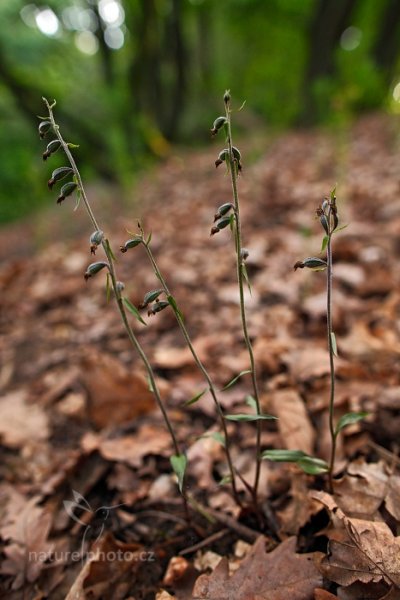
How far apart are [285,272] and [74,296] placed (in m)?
1.67

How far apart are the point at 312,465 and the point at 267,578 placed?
0.32 m

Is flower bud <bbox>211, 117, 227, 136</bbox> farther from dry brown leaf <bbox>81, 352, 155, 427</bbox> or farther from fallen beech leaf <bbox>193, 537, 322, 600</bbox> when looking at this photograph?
dry brown leaf <bbox>81, 352, 155, 427</bbox>

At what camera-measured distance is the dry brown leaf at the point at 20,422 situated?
6.18 ft

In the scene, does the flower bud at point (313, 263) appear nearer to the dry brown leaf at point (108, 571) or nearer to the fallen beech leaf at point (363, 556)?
the fallen beech leaf at point (363, 556)

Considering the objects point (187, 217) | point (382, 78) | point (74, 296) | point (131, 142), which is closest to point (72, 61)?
point (131, 142)

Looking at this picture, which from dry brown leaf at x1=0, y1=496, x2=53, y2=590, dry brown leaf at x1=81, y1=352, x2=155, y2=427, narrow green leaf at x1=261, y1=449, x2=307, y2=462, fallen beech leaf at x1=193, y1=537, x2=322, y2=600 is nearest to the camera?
fallen beech leaf at x1=193, y1=537, x2=322, y2=600

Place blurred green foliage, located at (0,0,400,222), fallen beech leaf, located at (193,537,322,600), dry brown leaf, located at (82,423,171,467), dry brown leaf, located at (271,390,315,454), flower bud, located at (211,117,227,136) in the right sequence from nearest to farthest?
flower bud, located at (211,117,227,136), fallen beech leaf, located at (193,537,322,600), dry brown leaf, located at (271,390,315,454), dry brown leaf, located at (82,423,171,467), blurred green foliage, located at (0,0,400,222)

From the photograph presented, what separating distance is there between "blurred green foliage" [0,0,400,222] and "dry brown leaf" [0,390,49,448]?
3437mm

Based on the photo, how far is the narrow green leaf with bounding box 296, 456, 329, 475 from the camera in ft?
3.81

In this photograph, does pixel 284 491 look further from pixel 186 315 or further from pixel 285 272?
pixel 285 272

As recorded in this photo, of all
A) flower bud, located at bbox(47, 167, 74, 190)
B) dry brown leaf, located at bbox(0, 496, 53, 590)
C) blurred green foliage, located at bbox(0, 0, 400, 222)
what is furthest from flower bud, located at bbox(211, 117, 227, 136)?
blurred green foliage, located at bbox(0, 0, 400, 222)

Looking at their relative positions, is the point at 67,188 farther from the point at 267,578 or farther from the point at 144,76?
the point at 144,76

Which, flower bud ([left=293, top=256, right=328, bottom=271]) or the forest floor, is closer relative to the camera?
flower bud ([left=293, top=256, right=328, bottom=271])

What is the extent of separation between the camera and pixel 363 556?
1.02 meters
